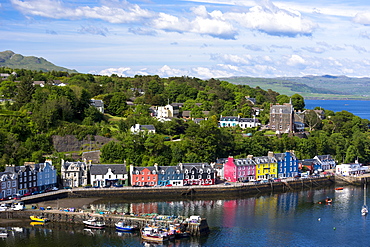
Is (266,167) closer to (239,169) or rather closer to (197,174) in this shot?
(239,169)

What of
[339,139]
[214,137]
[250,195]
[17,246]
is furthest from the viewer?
[339,139]

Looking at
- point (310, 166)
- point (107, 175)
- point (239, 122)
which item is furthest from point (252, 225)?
point (239, 122)

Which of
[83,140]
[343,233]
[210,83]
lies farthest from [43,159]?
[210,83]

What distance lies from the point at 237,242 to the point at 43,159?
108 ft

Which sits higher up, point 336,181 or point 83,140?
point 83,140

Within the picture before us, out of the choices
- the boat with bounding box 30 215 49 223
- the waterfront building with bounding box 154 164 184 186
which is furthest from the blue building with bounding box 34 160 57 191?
the waterfront building with bounding box 154 164 184 186

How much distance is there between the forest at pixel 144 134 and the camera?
70.1m

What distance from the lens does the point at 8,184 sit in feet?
185

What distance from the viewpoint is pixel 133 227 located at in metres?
47.7

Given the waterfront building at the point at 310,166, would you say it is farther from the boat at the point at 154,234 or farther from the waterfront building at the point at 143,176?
the boat at the point at 154,234

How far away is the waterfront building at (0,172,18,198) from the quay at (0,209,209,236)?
5.55m

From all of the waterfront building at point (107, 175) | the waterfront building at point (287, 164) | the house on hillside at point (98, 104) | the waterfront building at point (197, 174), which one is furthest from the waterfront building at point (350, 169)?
the house on hillside at point (98, 104)

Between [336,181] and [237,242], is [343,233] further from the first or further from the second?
[336,181]

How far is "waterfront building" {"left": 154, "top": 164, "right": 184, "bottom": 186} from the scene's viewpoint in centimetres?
6431
